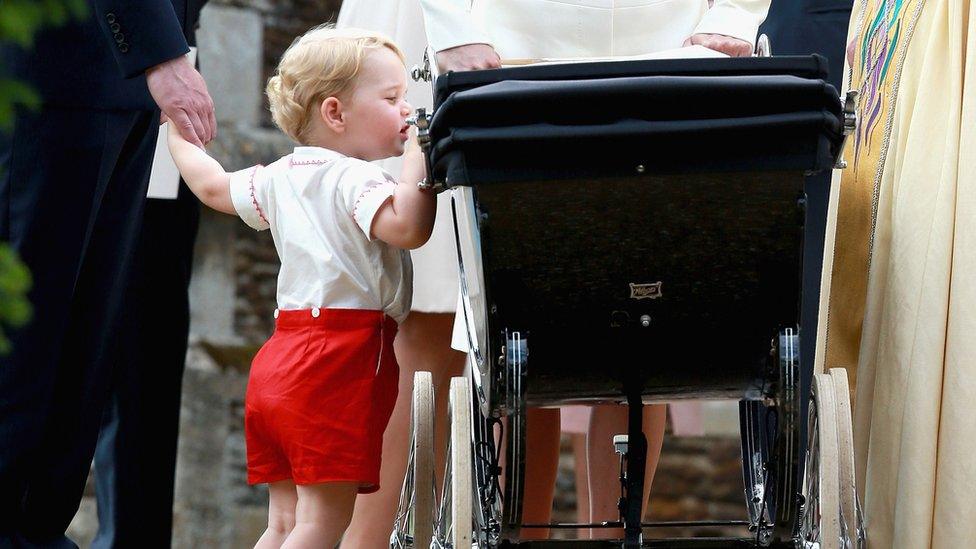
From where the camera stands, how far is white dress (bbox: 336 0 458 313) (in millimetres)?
3602

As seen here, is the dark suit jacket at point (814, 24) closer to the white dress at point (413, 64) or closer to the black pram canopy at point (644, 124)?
the white dress at point (413, 64)

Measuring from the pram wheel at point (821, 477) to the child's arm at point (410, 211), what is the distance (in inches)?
29.7

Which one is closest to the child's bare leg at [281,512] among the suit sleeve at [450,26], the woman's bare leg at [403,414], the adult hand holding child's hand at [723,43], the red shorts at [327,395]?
the red shorts at [327,395]

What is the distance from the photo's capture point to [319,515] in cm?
271

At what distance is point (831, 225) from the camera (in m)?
3.14

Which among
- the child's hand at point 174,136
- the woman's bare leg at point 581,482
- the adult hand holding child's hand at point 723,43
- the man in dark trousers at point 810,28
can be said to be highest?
the man in dark trousers at point 810,28

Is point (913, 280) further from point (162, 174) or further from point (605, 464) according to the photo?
point (162, 174)

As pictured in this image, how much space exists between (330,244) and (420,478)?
19.8 inches

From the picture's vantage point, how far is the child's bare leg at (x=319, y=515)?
8.84 feet

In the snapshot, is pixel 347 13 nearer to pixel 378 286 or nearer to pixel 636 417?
pixel 378 286

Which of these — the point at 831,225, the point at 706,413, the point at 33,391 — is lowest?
the point at 706,413

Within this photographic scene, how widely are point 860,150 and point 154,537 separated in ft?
7.09

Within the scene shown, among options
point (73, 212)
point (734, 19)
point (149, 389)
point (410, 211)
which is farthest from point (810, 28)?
point (149, 389)

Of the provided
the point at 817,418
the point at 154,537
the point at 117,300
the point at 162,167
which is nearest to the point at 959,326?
the point at 817,418
